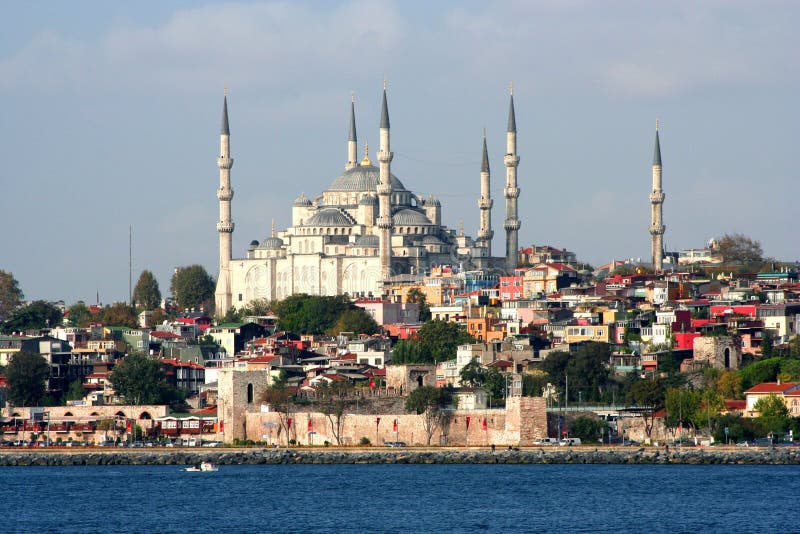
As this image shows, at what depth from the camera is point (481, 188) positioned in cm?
7962

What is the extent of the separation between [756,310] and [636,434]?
47.1ft

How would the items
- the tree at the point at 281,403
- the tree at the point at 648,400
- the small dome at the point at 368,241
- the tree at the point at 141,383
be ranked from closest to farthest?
the tree at the point at 648,400 → the tree at the point at 281,403 → the tree at the point at 141,383 → the small dome at the point at 368,241

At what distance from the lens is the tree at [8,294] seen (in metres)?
77.2

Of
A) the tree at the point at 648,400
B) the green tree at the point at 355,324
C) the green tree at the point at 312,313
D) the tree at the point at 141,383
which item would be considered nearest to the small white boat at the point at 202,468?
the tree at the point at 141,383

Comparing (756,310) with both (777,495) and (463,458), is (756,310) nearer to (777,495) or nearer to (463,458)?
(463,458)

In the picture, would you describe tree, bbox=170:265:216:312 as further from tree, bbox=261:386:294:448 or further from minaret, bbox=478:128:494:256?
tree, bbox=261:386:294:448

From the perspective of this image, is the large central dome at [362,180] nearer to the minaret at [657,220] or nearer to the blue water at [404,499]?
the minaret at [657,220]

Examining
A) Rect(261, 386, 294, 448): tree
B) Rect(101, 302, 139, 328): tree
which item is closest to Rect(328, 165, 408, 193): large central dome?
Rect(101, 302, 139, 328): tree

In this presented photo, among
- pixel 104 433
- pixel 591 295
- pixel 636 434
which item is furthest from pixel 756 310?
pixel 104 433

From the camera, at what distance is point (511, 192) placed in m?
76.4

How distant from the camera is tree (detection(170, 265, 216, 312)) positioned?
81.6m

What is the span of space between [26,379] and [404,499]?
18.1 metres

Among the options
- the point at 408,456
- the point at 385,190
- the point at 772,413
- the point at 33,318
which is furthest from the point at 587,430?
the point at 33,318

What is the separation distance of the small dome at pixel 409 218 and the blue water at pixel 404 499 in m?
35.1
